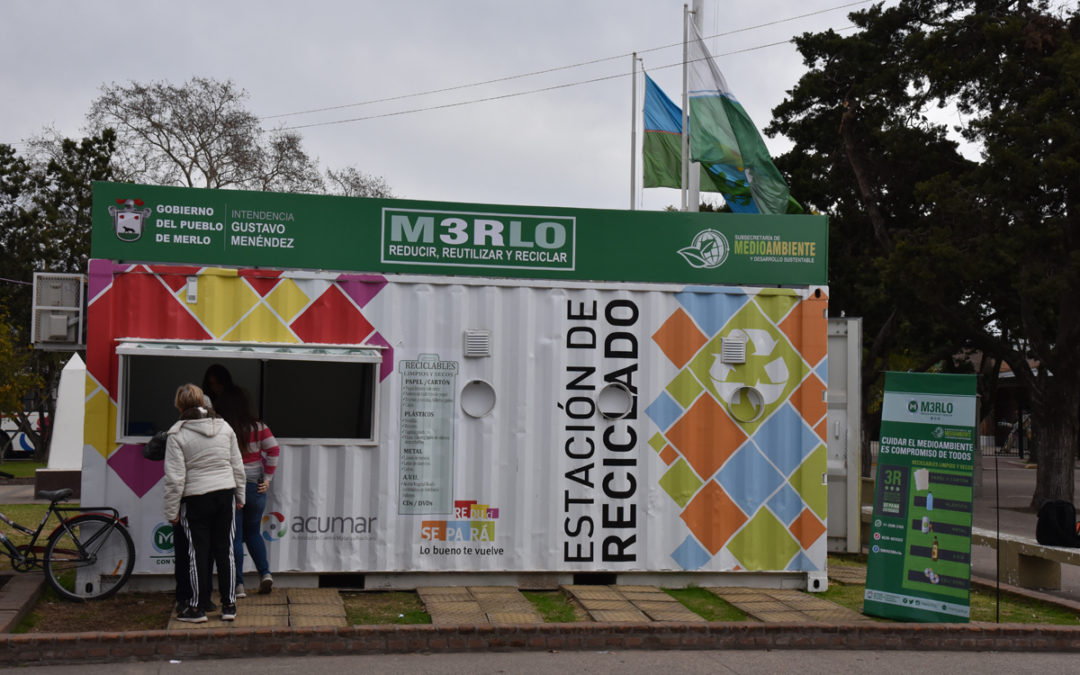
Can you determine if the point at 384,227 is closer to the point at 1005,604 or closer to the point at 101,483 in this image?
the point at 101,483

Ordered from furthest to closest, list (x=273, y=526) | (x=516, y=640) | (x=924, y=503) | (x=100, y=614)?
(x=273, y=526) < (x=924, y=503) < (x=100, y=614) < (x=516, y=640)

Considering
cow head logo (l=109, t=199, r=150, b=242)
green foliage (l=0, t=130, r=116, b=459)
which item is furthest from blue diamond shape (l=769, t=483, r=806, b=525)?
green foliage (l=0, t=130, r=116, b=459)

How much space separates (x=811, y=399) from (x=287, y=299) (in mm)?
4662

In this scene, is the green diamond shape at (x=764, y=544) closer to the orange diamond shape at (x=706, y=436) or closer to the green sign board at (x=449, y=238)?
the orange diamond shape at (x=706, y=436)

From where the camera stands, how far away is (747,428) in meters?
9.75

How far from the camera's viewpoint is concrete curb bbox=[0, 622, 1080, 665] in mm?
7020

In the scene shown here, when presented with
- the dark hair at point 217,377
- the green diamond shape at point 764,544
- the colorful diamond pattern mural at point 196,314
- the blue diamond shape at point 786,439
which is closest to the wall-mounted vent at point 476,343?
the colorful diamond pattern mural at point 196,314

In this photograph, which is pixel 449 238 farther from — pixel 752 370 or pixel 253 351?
pixel 752 370

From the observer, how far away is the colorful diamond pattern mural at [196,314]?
8.77 m

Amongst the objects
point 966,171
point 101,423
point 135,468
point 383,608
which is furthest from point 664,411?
point 966,171

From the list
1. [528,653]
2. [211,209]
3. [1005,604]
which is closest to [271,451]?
[211,209]

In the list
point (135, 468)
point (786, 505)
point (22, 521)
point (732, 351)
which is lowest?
point (22, 521)

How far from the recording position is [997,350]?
2331 cm

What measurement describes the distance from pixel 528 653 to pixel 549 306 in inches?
125
